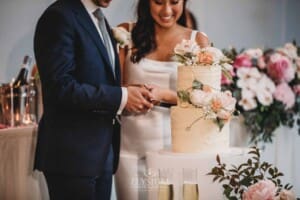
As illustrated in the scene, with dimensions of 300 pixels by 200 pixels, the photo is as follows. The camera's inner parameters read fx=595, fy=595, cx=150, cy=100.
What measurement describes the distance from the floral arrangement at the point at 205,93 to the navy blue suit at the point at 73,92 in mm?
330

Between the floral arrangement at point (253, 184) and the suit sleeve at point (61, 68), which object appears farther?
the suit sleeve at point (61, 68)

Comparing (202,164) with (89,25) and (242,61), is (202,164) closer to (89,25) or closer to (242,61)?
(89,25)

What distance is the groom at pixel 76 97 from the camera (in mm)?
2049

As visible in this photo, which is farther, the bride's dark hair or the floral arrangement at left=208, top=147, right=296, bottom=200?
the bride's dark hair

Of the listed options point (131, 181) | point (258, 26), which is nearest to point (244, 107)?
point (258, 26)

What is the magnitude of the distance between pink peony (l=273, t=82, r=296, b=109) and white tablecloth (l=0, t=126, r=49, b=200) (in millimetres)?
1511

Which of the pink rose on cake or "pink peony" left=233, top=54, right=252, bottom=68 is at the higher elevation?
"pink peony" left=233, top=54, right=252, bottom=68

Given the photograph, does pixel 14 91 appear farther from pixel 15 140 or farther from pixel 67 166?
pixel 67 166

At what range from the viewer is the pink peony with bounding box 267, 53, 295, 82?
3.46 m

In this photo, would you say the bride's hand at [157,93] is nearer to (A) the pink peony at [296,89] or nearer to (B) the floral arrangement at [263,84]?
(B) the floral arrangement at [263,84]

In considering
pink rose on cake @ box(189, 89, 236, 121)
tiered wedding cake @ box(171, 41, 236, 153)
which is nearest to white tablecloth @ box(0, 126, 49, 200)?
tiered wedding cake @ box(171, 41, 236, 153)

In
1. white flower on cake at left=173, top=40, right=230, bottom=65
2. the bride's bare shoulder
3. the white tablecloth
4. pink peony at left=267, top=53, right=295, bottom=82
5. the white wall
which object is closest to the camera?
white flower on cake at left=173, top=40, right=230, bottom=65

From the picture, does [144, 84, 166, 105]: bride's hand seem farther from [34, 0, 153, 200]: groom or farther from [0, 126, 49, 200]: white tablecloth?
[0, 126, 49, 200]: white tablecloth

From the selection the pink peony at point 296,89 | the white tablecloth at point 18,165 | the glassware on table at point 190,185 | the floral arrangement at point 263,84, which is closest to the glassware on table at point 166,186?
the glassware on table at point 190,185
